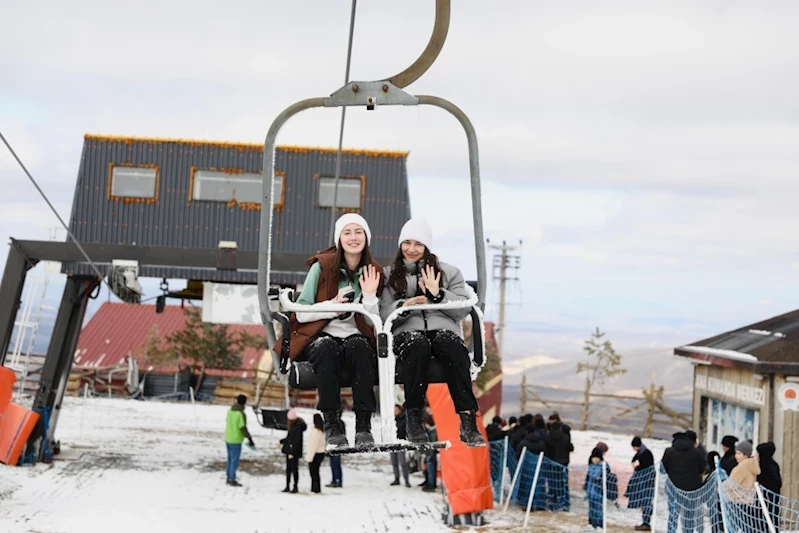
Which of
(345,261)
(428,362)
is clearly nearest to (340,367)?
(428,362)

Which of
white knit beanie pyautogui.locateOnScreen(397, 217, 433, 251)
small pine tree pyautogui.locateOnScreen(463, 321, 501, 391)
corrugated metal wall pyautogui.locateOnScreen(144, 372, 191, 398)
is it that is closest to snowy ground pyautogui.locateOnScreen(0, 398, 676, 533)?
white knit beanie pyautogui.locateOnScreen(397, 217, 433, 251)

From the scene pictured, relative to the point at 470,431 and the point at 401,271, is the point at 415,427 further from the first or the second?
the point at 401,271

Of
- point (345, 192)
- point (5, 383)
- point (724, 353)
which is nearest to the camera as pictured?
point (5, 383)

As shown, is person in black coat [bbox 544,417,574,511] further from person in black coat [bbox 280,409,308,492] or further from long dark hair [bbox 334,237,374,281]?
long dark hair [bbox 334,237,374,281]

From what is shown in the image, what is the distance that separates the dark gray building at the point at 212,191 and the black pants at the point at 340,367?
17360 millimetres

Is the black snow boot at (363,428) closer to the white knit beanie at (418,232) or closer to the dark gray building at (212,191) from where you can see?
the white knit beanie at (418,232)

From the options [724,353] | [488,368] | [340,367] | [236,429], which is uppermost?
[340,367]

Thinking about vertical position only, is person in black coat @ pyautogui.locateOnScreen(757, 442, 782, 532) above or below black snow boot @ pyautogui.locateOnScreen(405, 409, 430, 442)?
below

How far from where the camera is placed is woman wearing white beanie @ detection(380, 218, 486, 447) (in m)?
7.11

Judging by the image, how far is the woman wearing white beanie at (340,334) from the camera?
7.09 metres

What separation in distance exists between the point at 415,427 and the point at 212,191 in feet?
59.4

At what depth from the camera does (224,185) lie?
971 inches

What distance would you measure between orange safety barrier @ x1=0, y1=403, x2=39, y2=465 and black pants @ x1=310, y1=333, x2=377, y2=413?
1553 centimetres

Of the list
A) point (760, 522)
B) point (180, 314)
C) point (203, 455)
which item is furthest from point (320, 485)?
point (180, 314)
